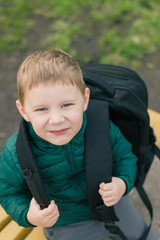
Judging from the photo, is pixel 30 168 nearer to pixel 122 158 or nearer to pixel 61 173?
pixel 61 173

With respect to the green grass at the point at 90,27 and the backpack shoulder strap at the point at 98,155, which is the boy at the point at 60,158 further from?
the green grass at the point at 90,27

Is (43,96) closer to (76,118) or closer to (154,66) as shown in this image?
(76,118)

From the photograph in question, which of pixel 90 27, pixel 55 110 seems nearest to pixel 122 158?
pixel 55 110

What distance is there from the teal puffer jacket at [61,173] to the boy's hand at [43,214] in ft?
0.20

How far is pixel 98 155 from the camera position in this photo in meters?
1.53

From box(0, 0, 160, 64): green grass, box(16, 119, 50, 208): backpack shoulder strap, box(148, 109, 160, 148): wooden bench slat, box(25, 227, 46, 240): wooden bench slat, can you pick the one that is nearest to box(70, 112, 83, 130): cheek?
box(16, 119, 50, 208): backpack shoulder strap

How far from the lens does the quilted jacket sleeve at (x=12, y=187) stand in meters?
1.50

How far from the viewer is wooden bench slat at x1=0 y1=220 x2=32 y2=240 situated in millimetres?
1760

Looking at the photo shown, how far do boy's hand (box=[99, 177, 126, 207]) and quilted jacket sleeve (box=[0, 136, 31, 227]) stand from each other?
0.42 metres

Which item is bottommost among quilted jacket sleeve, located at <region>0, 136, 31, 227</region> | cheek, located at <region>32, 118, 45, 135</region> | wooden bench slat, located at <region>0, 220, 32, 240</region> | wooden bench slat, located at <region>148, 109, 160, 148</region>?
wooden bench slat, located at <region>148, 109, 160, 148</region>

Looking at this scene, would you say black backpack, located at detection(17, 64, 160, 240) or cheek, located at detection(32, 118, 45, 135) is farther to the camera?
black backpack, located at detection(17, 64, 160, 240)

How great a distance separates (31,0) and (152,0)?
1.99m

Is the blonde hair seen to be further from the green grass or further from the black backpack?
the green grass

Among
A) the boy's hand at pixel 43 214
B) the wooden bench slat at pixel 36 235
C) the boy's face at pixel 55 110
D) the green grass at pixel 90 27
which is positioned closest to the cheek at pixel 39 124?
the boy's face at pixel 55 110
